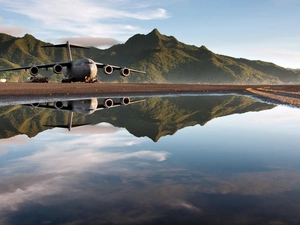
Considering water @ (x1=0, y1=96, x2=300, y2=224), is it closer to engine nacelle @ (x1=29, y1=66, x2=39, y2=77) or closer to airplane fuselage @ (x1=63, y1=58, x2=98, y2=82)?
airplane fuselage @ (x1=63, y1=58, x2=98, y2=82)

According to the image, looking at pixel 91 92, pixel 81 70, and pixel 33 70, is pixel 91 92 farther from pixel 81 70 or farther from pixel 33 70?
pixel 33 70

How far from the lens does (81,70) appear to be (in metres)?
73.2

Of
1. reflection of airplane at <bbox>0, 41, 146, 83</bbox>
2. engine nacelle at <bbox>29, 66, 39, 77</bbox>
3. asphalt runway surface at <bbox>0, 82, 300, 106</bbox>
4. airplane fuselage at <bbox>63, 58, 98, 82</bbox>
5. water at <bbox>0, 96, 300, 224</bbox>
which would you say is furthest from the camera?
engine nacelle at <bbox>29, 66, 39, 77</bbox>

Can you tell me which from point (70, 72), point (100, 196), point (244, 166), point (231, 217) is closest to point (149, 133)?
point (244, 166)

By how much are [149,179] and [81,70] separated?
67.9 m

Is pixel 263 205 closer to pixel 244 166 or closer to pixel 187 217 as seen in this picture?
pixel 187 217

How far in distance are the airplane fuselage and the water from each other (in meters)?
59.4

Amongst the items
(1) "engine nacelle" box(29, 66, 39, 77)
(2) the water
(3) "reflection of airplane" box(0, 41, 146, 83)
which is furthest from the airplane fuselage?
(2) the water

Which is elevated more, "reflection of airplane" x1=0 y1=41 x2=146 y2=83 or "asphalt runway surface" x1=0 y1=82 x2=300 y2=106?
"reflection of airplane" x1=0 y1=41 x2=146 y2=83

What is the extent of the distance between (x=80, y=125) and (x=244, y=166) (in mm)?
10519

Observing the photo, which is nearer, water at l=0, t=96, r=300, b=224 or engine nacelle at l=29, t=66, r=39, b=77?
water at l=0, t=96, r=300, b=224

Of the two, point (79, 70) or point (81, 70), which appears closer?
point (81, 70)

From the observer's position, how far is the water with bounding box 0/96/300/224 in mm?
5680

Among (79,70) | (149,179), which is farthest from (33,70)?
(149,179)
